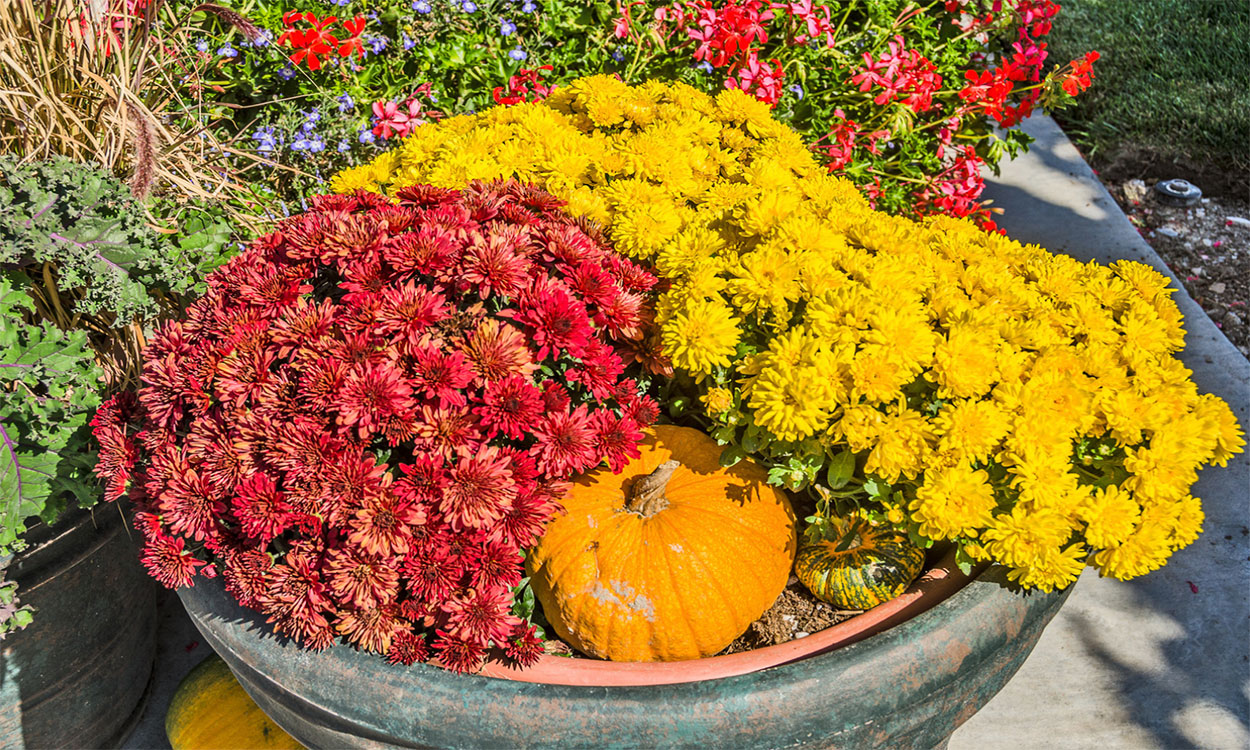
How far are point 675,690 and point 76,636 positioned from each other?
1.51 meters

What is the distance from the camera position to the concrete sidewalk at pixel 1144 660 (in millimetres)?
Answer: 2346

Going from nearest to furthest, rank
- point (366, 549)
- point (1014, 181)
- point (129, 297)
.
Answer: point (366, 549)
point (129, 297)
point (1014, 181)

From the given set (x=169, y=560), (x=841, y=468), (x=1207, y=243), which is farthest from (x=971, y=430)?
(x=1207, y=243)

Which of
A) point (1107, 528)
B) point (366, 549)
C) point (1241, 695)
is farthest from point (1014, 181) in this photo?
point (366, 549)

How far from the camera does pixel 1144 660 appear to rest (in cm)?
254

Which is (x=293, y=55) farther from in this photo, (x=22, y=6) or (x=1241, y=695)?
(x=1241, y=695)

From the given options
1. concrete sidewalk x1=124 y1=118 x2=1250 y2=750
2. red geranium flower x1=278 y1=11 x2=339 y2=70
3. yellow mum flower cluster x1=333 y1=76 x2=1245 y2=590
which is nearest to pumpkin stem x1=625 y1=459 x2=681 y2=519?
yellow mum flower cluster x1=333 y1=76 x2=1245 y2=590

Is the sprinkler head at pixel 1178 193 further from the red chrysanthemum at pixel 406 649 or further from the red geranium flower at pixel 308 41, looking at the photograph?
the red chrysanthemum at pixel 406 649

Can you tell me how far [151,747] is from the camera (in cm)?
238

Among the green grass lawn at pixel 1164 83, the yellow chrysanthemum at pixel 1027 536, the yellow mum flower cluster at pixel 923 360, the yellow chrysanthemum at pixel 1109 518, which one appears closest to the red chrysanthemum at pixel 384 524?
the yellow mum flower cluster at pixel 923 360

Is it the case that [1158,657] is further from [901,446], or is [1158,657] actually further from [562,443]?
[562,443]

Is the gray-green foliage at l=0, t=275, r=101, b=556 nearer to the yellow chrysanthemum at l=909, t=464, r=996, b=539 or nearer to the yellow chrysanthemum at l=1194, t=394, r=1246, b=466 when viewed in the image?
the yellow chrysanthemum at l=909, t=464, r=996, b=539

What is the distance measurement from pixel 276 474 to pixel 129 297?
59cm

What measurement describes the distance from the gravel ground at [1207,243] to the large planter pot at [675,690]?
2951mm
